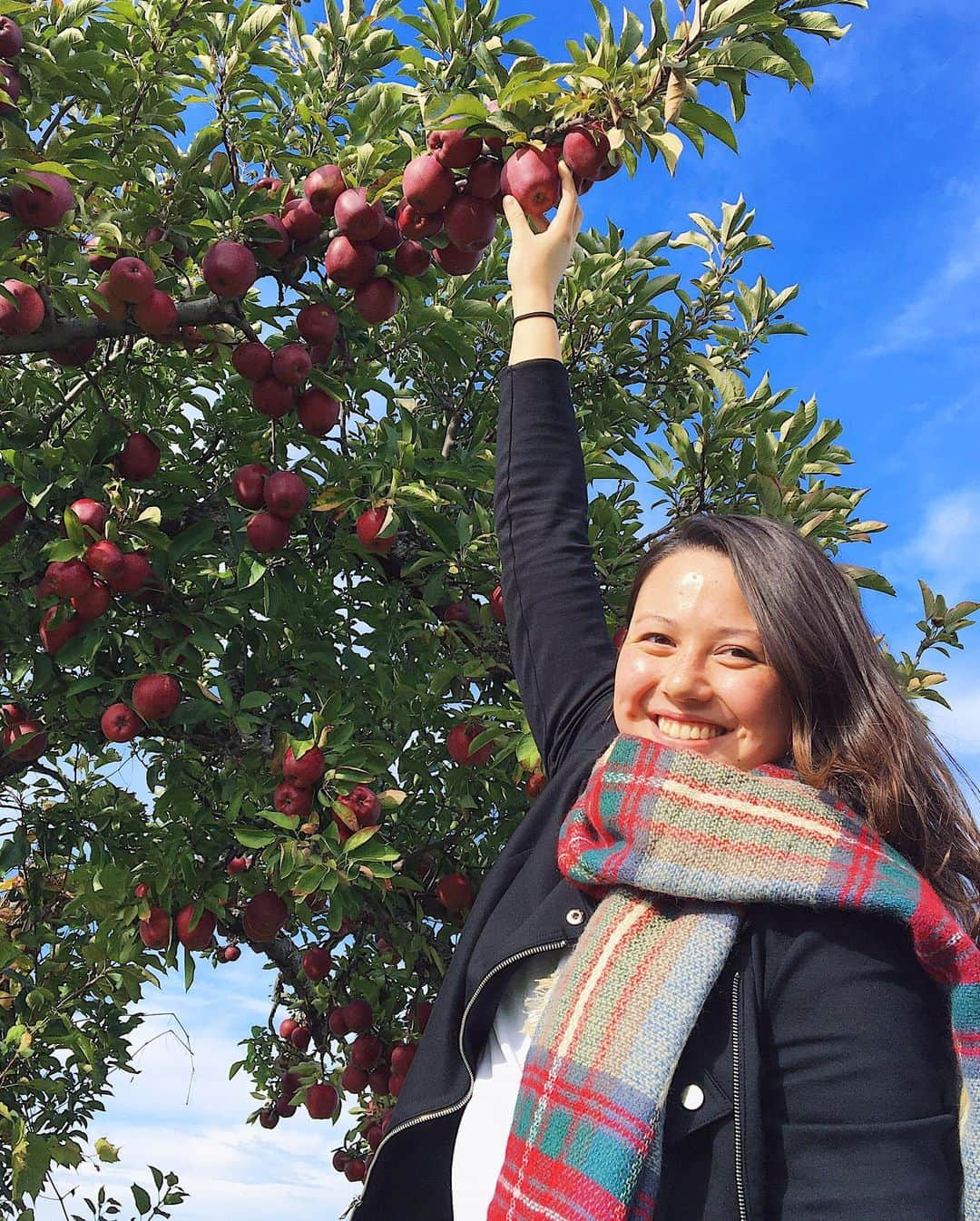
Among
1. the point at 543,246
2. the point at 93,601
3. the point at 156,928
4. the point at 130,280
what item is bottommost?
the point at 156,928

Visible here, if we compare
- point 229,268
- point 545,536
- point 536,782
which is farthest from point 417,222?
point 536,782

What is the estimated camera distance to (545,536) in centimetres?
167

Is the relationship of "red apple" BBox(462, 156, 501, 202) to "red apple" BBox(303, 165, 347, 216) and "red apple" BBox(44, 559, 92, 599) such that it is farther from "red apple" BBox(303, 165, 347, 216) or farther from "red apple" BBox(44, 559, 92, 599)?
"red apple" BBox(44, 559, 92, 599)

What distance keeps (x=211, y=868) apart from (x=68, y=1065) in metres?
2.31

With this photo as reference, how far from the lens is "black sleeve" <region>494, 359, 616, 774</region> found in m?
1.65

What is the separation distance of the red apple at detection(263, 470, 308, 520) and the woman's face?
61.4 inches

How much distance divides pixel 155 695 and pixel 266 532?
470mm

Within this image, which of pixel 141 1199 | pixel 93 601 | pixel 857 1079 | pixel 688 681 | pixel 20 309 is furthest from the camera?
pixel 141 1199

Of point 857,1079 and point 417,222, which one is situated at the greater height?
point 417,222

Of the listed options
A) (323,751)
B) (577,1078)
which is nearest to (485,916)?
(577,1078)

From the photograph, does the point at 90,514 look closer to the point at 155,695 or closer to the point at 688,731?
the point at 155,695

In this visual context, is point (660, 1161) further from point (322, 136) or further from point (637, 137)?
point (322, 136)

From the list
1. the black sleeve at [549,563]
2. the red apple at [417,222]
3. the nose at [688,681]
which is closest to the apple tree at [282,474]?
the red apple at [417,222]

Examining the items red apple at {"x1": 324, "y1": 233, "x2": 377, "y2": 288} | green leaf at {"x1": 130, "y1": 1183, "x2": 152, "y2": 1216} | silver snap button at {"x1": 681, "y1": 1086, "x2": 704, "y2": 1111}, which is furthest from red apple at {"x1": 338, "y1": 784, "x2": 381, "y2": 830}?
green leaf at {"x1": 130, "y1": 1183, "x2": 152, "y2": 1216}
